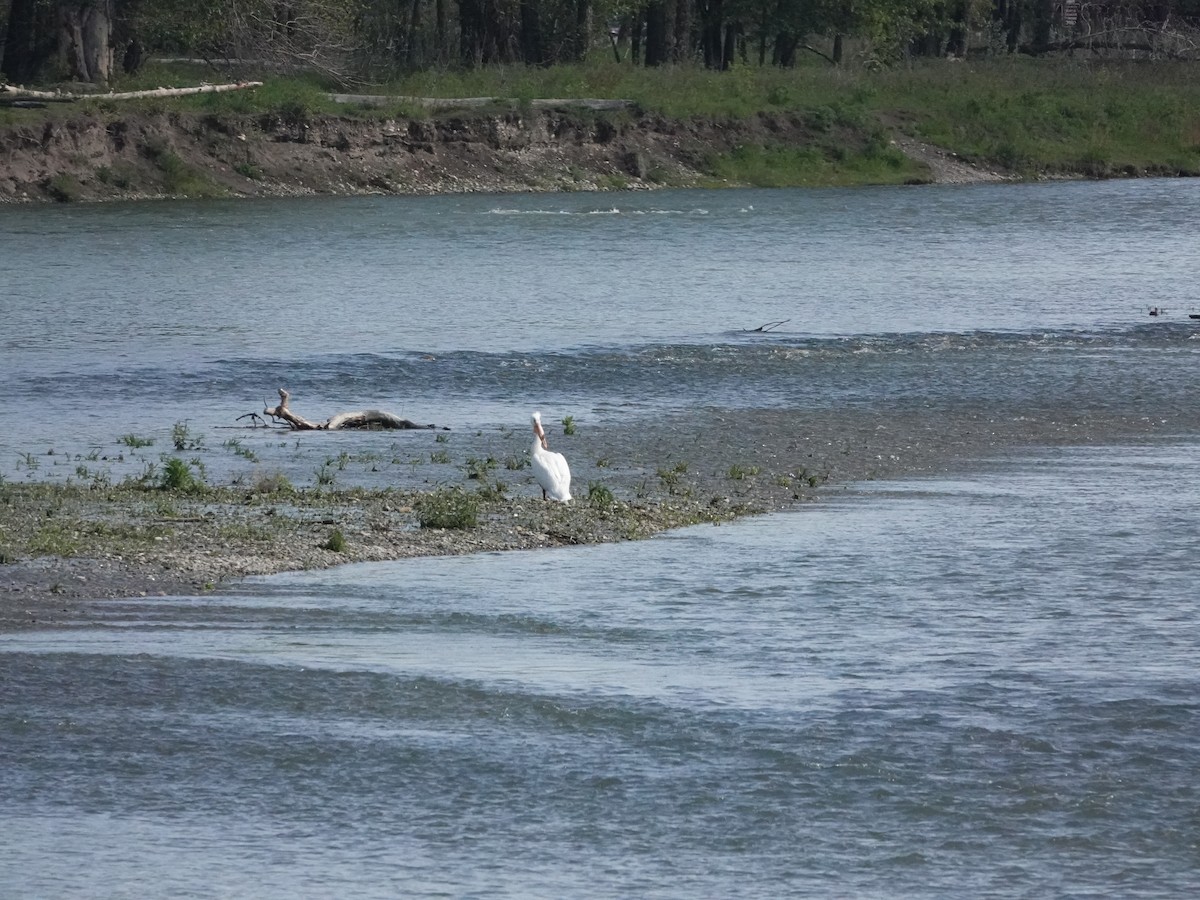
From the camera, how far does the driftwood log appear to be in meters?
20.2

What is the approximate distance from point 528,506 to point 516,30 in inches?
2347

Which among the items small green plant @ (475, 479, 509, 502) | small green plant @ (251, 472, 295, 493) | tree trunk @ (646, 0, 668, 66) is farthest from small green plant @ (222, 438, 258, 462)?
tree trunk @ (646, 0, 668, 66)

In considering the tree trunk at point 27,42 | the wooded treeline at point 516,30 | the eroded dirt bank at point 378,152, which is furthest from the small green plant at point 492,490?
the tree trunk at point 27,42

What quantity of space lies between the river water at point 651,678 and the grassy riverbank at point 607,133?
91.0 feet

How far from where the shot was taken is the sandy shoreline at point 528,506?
13492mm

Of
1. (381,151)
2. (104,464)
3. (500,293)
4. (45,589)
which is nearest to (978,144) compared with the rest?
(381,151)

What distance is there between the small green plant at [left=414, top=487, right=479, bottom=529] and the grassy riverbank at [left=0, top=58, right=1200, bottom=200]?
3653 centimetres

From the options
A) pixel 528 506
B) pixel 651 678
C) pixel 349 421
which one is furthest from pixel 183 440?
pixel 651 678

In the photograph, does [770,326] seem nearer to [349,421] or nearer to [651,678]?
[349,421]

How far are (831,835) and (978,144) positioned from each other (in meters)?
56.0

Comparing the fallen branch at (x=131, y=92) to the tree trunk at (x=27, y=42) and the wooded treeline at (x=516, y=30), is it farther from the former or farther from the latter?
the tree trunk at (x=27, y=42)

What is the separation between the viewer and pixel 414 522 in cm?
1526

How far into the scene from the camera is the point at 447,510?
15.2 meters

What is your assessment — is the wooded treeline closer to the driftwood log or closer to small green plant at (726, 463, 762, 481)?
the driftwood log
